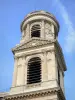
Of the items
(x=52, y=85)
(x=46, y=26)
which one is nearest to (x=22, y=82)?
(x=52, y=85)

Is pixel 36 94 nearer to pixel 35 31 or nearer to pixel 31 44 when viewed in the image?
pixel 31 44

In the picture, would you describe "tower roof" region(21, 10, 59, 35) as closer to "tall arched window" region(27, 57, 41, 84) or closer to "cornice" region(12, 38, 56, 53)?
"cornice" region(12, 38, 56, 53)

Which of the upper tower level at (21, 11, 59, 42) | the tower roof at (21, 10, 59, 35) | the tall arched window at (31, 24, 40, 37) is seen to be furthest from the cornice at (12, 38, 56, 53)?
the tower roof at (21, 10, 59, 35)

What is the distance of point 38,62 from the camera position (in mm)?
44250

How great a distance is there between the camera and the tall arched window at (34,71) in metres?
42.5

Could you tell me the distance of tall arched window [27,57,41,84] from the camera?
4249 centimetres

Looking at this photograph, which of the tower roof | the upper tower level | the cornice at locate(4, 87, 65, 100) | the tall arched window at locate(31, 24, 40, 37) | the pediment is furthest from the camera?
the tower roof

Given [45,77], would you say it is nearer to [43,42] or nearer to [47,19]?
[43,42]

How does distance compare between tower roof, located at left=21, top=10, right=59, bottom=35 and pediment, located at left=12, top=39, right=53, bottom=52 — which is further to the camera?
tower roof, located at left=21, top=10, right=59, bottom=35

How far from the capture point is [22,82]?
4244 cm

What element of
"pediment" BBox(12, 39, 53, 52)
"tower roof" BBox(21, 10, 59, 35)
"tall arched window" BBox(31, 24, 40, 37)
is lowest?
"pediment" BBox(12, 39, 53, 52)

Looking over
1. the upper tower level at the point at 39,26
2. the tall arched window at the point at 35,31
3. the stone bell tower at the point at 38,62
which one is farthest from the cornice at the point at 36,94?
the tall arched window at the point at 35,31

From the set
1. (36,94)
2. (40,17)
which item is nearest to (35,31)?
(40,17)

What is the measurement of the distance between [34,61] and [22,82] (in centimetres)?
354
